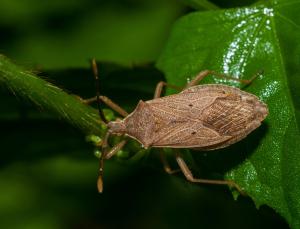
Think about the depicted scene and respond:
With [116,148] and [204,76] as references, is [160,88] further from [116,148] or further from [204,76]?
[116,148]

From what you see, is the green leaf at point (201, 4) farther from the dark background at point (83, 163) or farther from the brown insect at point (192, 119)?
the dark background at point (83, 163)

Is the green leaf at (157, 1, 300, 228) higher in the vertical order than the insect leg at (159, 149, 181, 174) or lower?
higher

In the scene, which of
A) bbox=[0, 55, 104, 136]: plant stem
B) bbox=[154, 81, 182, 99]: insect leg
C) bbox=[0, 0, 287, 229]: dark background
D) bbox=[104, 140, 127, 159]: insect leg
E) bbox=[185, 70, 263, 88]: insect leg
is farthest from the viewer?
bbox=[0, 0, 287, 229]: dark background

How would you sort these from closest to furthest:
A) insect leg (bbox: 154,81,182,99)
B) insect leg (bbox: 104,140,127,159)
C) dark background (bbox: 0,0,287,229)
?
1. insect leg (bbox: 104,140,127,159)
2. insect leg (bbox: 154,81,182,99)
3. dark background (bbox: 0,0,287,229)

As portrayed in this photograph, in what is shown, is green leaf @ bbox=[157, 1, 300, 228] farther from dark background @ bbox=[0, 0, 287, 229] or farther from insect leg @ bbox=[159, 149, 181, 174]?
dark background @ bbox=[0, 0, 287, 229]

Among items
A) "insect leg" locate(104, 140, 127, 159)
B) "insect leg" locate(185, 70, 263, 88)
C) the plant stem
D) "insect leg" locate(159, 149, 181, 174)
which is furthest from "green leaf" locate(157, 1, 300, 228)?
the plant stem

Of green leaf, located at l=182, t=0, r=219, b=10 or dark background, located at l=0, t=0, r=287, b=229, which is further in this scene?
dark background, located at l=0, t=0, r=287, b=229

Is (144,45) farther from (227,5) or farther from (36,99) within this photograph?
(36,99)
